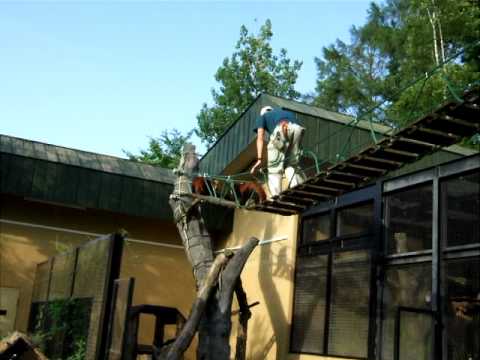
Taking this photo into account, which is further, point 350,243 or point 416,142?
point 350,243

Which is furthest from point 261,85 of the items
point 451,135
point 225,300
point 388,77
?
point 451,135

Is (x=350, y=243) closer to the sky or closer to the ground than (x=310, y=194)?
closer to the ground

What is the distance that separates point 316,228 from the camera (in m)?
10.8

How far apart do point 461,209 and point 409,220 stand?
0.94 m

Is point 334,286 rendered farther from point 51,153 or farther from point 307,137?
point 51,153

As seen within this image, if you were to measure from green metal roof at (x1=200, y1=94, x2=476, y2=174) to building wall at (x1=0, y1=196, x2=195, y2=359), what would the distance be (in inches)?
88.1

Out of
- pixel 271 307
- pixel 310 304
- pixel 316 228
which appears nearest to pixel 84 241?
pixel 271 307

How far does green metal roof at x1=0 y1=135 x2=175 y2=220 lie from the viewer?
1258 centimetres

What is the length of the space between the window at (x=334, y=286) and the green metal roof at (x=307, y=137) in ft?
5.05

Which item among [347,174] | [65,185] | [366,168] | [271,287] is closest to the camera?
[366,168]

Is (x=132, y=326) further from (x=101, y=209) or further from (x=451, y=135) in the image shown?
(x=451, y=135)

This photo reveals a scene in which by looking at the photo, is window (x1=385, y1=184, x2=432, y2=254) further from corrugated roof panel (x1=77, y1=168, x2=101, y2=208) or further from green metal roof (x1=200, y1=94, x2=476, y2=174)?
corrugated roof panel (x1=77, y1=168, x2=101, y2=208)

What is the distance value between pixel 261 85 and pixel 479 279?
90.5 feet

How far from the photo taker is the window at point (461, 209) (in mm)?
7648
